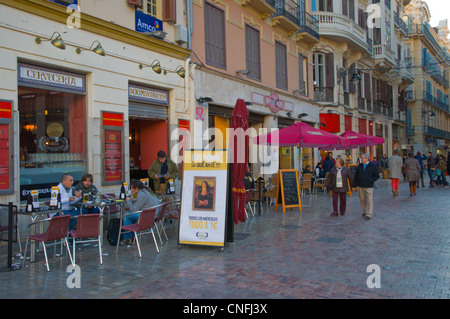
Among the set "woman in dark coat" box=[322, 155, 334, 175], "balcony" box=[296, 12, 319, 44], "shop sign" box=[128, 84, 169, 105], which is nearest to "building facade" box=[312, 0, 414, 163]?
"balcony" box=[296, 12, 319, 44]

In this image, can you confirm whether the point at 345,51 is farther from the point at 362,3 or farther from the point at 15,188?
the point at 15,188

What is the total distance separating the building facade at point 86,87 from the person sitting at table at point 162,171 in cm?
82

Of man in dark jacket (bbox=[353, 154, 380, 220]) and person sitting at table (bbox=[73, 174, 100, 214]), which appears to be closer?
person sitting at table (bbox=[73, 174, 100, 214])

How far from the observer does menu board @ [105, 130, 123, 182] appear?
1035cm

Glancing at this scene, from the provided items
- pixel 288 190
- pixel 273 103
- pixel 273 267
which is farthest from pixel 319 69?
pixel 273 267

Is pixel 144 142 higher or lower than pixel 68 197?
higher

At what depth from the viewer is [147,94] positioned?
39.2 ft

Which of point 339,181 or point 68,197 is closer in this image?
point 68,197

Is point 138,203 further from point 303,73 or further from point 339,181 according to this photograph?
point 303,73

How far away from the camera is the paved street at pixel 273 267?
5.09 m

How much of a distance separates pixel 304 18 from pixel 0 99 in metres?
17.0

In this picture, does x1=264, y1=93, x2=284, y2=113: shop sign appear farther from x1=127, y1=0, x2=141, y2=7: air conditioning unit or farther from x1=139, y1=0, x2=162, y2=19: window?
x1=127, y1=0, x2=141, y2=7: air conditioning unit

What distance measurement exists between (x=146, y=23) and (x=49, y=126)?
13.7 feet

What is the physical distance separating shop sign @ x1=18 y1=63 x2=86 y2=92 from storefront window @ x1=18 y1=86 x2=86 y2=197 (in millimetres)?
176
